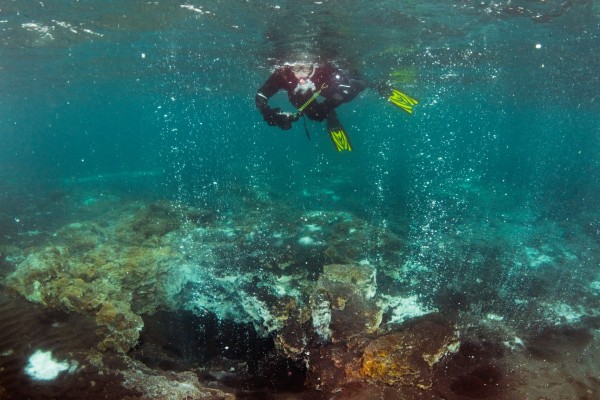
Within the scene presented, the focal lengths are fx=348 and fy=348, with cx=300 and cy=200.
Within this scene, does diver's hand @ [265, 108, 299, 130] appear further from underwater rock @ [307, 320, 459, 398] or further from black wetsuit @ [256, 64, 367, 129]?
underwater rock @ [307, 320, 459, 398]

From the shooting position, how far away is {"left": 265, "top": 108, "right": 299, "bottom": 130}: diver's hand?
800cm

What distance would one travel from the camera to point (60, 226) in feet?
48.4

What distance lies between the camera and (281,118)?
8.10 m

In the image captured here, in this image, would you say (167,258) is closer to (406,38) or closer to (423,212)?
(423,212)

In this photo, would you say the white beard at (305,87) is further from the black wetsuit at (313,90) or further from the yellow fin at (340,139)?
the yellow fin at (340,139)

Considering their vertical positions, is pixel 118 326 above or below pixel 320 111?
below

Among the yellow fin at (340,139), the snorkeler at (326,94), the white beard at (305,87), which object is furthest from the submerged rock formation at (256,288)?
the white beard at (305,87)

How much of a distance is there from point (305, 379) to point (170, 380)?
196 centimetres

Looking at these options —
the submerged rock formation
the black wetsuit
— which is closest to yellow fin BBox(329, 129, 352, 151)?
the black wetsuit

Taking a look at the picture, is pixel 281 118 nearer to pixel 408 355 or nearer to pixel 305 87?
pixel 305 87

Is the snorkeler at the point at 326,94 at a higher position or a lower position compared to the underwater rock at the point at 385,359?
higher

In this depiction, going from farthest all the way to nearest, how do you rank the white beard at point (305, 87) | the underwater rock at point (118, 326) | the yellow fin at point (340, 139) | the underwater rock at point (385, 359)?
the white beard at point (305, 87) < the yellow fin at point (340, 139) < the underwater rock at point (118, 326) < the underwater rock at point (385, 359)

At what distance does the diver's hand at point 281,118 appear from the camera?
26.2ft

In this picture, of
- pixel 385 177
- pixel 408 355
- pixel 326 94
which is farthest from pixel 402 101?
pixel 385 177
